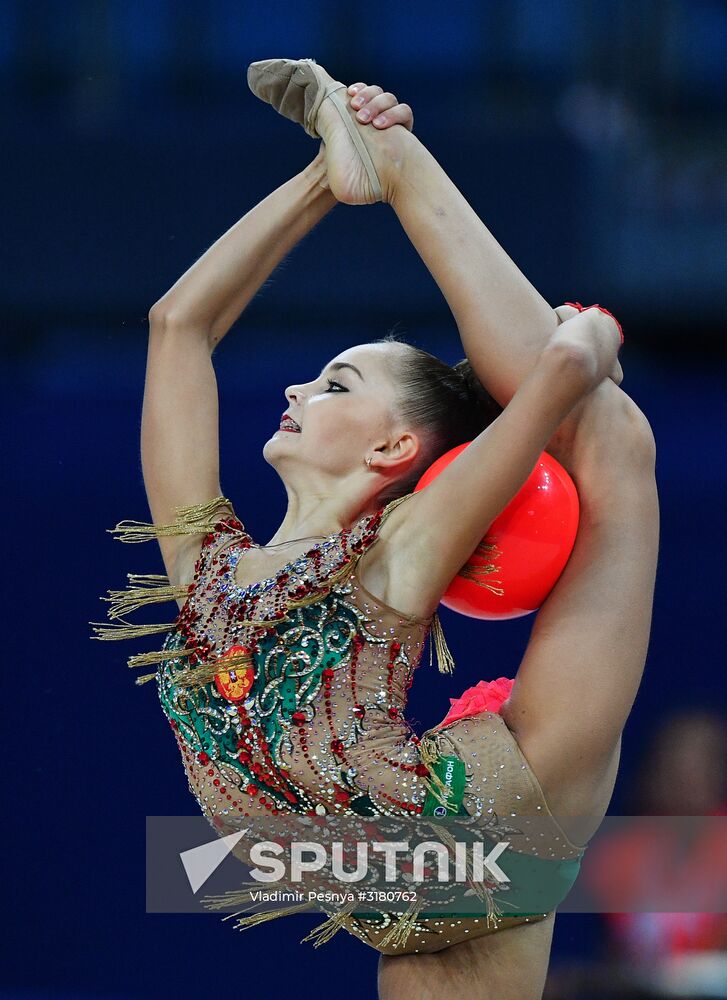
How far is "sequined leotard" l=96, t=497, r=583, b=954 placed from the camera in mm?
1535

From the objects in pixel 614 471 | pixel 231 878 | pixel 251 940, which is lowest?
pixel 251 940

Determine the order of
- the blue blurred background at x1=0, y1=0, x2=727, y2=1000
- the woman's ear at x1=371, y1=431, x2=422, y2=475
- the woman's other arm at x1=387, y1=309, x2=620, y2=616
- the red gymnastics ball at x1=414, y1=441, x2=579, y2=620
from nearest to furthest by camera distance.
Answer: the woman's other arm at x1=387, y1=309, x2=620, y2=616 < the red gymnastics ball at x1=414, y1=441, x2=579, y2=620 < the woman's ear at x1=371, y1=431, x2=422, y2=475 < the blue blurred background at x1=0, y1=0, x2=727, y2=1000

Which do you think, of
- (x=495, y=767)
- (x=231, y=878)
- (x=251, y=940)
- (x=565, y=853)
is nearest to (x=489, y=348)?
(x=495, y=767)

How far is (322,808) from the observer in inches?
61.1

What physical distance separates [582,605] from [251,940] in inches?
58.8

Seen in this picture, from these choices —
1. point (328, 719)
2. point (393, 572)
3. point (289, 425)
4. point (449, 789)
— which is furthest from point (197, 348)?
point (449, 789)

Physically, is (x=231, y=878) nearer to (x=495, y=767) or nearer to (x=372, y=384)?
(x=495, y=767)

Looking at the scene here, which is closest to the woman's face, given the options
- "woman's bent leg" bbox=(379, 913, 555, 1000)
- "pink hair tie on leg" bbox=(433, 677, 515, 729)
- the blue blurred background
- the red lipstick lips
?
the red lipstick lips

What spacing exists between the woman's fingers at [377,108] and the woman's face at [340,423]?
0.31 metres

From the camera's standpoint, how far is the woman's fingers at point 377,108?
1.79 meters

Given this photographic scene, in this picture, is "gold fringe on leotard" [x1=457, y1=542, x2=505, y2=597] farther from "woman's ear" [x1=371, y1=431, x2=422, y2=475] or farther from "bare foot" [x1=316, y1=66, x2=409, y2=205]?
"bare foot" [x1=316, y1=66, x2=409, y2=205]

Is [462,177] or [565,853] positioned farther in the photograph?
[462,177]

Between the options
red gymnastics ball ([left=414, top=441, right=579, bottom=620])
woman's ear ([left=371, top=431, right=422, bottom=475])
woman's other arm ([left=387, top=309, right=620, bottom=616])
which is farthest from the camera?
woman's ear ([left=371, top=431, right=422, bottom=475])

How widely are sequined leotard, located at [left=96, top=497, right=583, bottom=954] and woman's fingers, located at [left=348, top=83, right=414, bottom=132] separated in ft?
1.75
